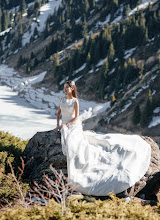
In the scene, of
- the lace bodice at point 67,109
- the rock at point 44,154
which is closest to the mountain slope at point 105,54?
the rock at point 44,154

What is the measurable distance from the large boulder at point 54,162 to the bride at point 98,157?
42 cm

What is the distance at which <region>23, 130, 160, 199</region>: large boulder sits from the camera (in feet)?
24.6

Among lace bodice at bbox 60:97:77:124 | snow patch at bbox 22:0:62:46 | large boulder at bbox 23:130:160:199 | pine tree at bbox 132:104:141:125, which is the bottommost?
pine tree at bbox 132:104:141:125

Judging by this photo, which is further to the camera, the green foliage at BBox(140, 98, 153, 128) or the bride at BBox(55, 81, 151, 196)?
the green foliage at BBox(140, 98, 153, 128)

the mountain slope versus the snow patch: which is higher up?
the snow patch

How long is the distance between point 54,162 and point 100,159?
1367mm

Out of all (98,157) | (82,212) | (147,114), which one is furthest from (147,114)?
(82,212)

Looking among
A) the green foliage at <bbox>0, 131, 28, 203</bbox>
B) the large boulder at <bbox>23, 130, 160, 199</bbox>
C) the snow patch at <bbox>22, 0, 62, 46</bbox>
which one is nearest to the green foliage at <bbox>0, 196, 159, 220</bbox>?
the green foliage at <bbox>0, 131, 28, 203</bbox>

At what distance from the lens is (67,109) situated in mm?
7703

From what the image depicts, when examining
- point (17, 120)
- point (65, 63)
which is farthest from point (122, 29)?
point (17, 120)

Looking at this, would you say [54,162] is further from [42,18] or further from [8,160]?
[42,18]

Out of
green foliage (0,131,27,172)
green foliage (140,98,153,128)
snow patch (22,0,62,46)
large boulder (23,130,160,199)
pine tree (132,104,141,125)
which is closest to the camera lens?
large boulder (23,130,160,199)

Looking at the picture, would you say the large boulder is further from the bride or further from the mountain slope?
the mountain slope

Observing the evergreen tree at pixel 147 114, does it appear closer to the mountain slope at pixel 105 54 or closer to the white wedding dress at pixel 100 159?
the mountain slope at pixel 105 54
